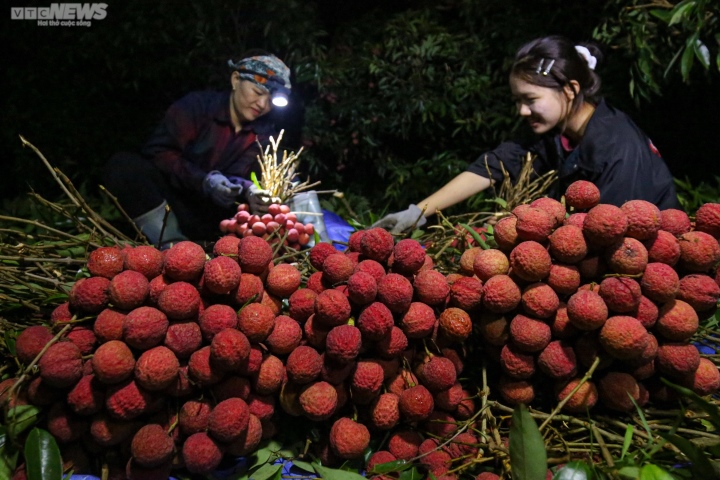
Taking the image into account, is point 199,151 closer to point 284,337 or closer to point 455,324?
point 284,337

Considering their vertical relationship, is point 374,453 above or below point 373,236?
below

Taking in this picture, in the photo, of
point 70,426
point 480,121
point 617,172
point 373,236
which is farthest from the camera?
point 480,121

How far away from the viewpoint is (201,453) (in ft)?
2.43

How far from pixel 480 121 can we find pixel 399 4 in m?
0.89

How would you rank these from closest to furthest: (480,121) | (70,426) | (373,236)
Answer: (70,426), (373,236), (480,121)

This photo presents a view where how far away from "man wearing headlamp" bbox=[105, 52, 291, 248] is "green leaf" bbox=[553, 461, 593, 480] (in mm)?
1292

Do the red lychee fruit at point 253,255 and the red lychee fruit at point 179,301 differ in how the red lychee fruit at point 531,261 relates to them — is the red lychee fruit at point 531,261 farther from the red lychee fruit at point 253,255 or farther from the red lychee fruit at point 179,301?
the red lychee fruit at point 179,301

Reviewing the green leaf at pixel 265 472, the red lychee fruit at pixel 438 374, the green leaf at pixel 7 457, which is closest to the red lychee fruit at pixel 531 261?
the red lychee fruit at pixel 438 374

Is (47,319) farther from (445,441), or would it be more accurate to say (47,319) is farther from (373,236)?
(445,441)

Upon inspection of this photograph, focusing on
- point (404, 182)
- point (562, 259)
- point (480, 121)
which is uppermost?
point (562, 259)

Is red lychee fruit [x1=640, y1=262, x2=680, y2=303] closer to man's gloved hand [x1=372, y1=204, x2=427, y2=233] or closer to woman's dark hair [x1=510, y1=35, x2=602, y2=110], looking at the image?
man's gloved hand [x1=372, y1=204, x2=427, y2=233]

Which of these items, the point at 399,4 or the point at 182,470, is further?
the point at 399,4

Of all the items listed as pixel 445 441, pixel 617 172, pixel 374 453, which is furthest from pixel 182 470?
pixel 617 172

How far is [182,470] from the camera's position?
0.82 meters
